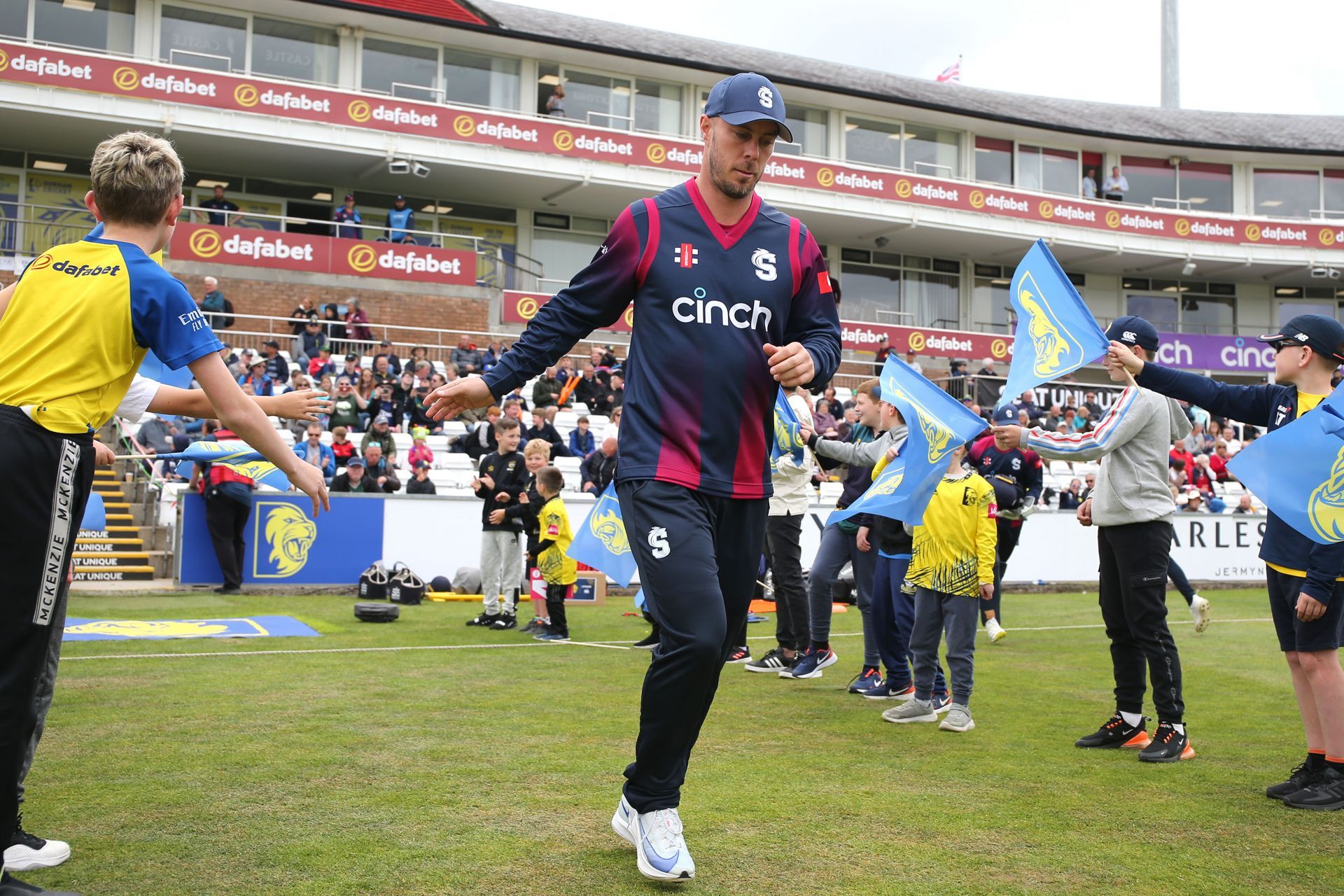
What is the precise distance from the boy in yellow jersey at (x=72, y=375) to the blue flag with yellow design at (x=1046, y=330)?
13.3ft

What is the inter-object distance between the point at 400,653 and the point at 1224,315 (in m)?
43.4

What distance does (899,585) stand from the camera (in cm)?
821

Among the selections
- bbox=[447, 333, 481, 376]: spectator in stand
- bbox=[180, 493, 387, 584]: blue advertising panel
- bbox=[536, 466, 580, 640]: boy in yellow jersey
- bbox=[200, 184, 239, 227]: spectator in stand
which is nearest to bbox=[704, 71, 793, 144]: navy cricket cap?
bbox=[536, 466, 580, 640]: boy in yellow jersey

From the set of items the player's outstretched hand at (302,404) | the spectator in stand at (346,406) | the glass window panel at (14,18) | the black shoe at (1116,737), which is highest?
the glass window panel at (14,18)

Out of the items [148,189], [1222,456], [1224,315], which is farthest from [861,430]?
[1224,315]

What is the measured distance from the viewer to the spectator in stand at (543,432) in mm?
18641

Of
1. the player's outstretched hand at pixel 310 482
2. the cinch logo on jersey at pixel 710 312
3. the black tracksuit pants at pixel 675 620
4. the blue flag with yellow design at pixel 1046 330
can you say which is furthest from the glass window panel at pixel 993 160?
the player's outstretched hand at pixel 310 482

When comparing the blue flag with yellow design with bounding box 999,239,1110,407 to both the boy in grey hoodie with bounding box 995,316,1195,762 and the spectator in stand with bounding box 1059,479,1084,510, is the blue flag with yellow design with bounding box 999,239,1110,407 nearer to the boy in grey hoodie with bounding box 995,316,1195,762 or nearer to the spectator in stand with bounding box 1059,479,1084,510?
the boy in grey hoodie with bounding box 995,316,1195,762

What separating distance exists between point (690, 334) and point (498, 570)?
867 centimetres

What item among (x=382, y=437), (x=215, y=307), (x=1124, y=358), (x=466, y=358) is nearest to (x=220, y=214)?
(x=215, y=307)

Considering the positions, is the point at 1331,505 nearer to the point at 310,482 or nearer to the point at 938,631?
the point at 938,631

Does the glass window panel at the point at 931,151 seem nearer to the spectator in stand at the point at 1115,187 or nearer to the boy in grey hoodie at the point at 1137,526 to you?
the spectator in stand at the point at 1115,187

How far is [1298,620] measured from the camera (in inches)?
212

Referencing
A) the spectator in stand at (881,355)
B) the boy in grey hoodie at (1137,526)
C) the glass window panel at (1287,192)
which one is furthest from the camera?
the glass window panel at (1287,192)
